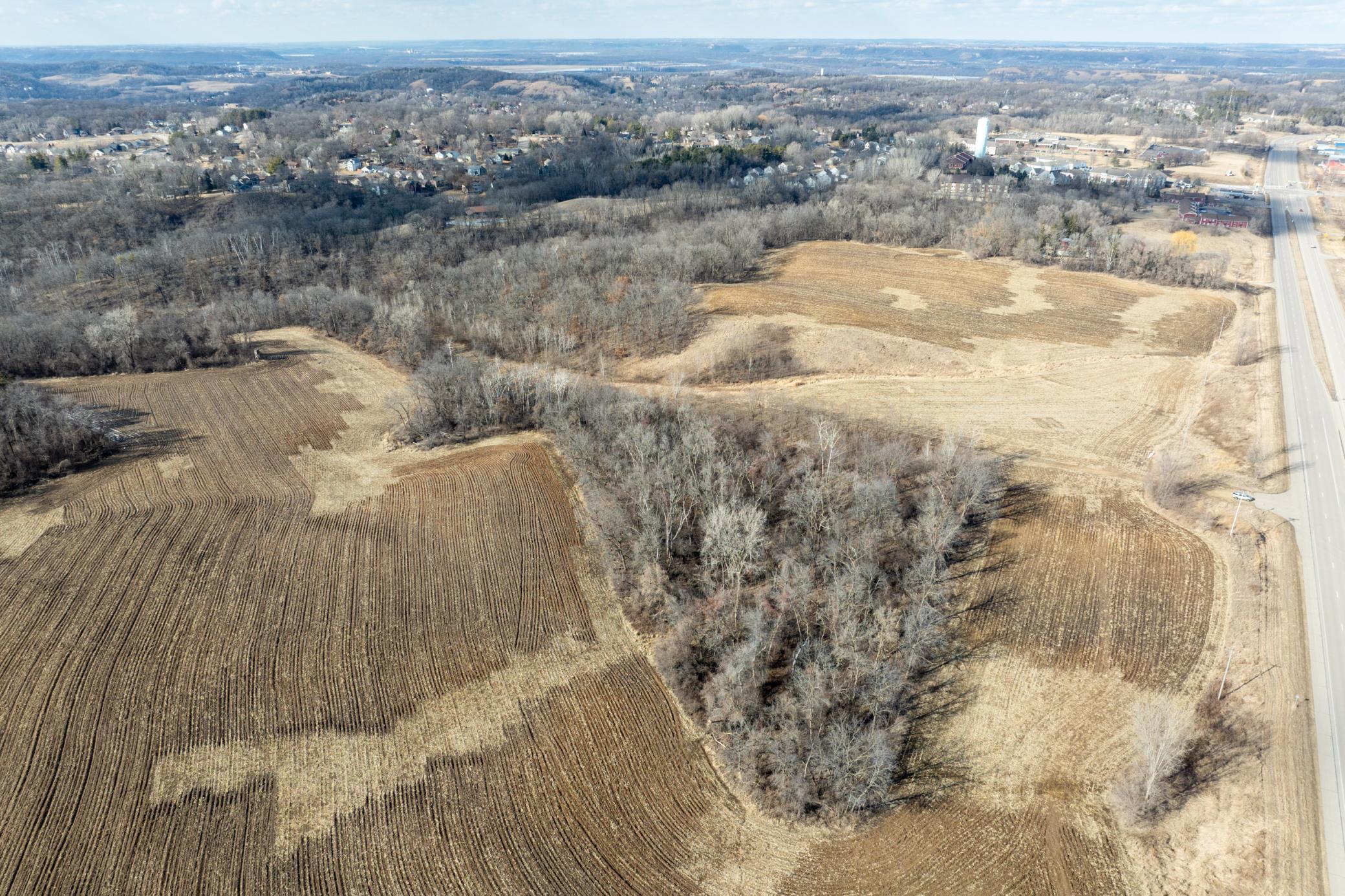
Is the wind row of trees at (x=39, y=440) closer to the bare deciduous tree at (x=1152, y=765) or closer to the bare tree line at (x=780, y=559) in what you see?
the bare tree line at (x=780, y=559)

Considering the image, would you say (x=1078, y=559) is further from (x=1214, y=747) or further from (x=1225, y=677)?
(x=1214, y=747)

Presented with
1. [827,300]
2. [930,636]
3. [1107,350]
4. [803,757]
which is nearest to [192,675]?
[803,757]

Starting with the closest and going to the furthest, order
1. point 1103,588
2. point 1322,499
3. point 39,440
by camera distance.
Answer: point 1103,588 → point 1322,499 → point 39,440

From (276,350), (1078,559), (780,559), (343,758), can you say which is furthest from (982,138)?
(343,758)

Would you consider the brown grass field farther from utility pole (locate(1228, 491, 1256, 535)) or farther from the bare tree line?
the bare tree line

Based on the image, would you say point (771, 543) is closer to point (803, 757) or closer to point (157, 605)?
point (803, 757)

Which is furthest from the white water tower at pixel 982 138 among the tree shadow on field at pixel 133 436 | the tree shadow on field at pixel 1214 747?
the tree shadow on field at pixel 133 436
